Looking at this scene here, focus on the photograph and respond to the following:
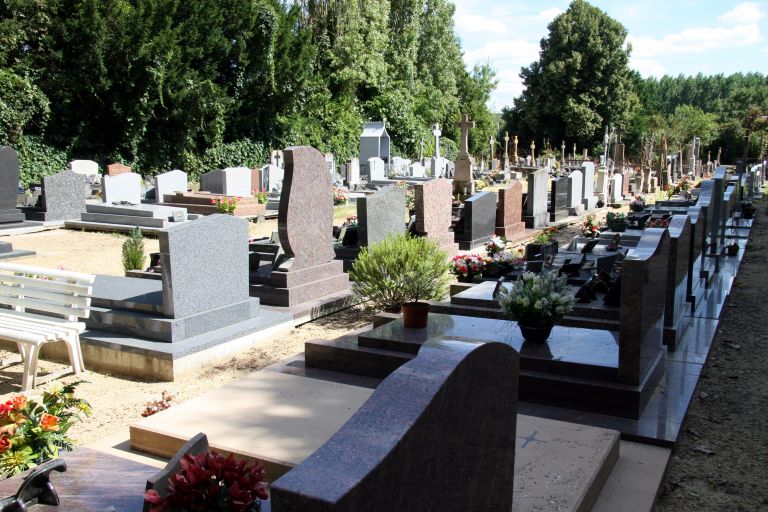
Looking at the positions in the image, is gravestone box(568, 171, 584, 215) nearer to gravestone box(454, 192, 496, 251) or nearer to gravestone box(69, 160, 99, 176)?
gravestone box(454, 192, 496, 251)

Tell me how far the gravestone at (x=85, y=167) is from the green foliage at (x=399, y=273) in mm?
18126

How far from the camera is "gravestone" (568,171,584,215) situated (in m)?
19.3

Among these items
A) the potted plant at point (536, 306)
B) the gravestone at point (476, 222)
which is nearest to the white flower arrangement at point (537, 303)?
the potted plant at point (536, 306)

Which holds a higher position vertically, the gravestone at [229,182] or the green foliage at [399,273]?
the gravestone at [229,182]

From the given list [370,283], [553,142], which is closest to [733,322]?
[370,283]

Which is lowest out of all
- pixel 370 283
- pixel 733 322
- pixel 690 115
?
pixel 733 322

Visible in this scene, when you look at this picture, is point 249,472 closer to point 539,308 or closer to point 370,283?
point 539,308

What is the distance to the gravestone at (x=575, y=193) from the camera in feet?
63.3

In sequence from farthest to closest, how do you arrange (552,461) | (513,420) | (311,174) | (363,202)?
(363,202)
(311,174)
(552,461)
(513,420)

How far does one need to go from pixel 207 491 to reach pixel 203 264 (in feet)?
15.6

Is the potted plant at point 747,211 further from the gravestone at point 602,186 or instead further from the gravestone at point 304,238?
the gravestone at point 304,238

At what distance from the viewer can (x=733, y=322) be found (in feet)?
27.0

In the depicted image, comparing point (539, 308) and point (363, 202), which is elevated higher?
point (363, 202)

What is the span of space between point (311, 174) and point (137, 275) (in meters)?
2.85
